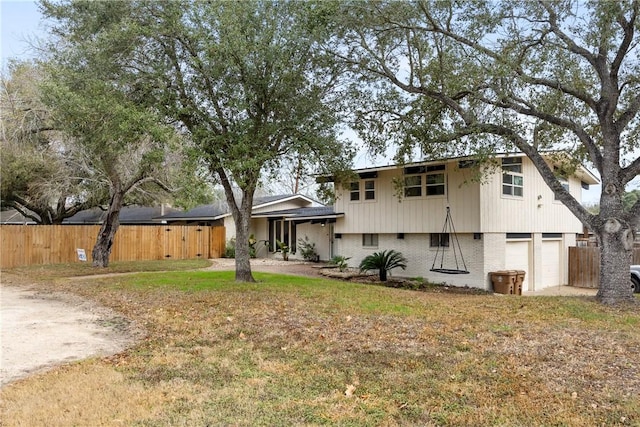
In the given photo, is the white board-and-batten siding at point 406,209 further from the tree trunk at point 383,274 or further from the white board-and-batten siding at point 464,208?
the tree trunk at point 383,274

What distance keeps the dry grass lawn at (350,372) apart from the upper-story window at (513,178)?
7760mm

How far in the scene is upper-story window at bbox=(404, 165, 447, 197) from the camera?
16219 mm

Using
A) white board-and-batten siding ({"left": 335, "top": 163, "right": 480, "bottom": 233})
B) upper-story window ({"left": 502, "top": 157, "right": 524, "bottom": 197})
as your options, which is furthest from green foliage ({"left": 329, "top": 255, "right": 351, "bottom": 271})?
upper-story window ({"left": 502, "top": 157, "right": 524, "bottom": 197})

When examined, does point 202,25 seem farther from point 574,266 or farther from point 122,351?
point 574,266

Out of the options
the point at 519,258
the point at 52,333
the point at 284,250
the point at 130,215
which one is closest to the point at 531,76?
the point at 519,258

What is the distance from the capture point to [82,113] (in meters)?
10.1

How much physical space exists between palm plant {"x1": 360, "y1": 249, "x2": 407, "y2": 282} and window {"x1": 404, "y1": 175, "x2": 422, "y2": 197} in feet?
7.54

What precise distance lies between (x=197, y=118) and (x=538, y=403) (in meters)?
9.58

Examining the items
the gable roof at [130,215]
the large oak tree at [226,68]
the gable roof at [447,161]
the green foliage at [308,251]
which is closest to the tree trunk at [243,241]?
the large oak tree at [226,68]

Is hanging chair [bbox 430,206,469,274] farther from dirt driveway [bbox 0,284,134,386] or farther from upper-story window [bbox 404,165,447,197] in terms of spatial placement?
dirt driveway [bbox 0,284,134,386]

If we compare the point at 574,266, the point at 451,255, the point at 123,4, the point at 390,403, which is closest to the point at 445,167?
the point at 451,255

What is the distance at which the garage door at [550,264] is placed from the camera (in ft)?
58.9

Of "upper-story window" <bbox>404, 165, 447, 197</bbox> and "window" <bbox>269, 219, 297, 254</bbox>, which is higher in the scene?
"upper-story window" <bbox>404, 165, 447, 197</bbox>

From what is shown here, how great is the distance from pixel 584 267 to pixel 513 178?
17.9ft
